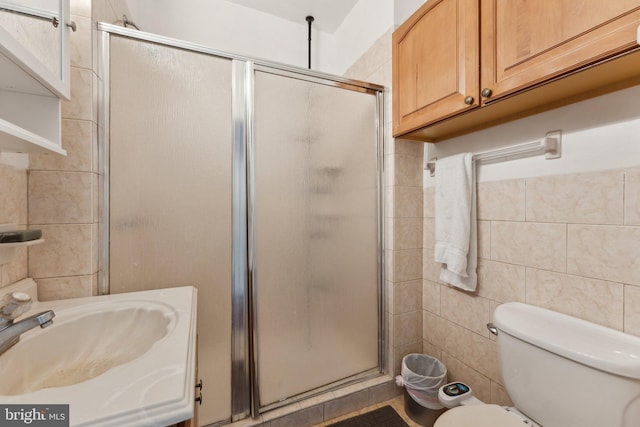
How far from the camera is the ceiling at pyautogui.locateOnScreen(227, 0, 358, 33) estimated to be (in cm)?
182

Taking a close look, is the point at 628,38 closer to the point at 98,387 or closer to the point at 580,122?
the point at 580,122

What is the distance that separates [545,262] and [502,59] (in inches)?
32.1

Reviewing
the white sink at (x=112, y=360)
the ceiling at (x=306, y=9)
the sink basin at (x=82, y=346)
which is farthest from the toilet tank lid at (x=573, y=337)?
the ceiling at (x=306, y=9)

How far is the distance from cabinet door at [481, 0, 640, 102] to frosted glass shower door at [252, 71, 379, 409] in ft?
2.35

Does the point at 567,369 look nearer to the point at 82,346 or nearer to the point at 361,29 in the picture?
the point at 82,346

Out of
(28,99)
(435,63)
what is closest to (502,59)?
(435,63)

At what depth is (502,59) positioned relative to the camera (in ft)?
3.18

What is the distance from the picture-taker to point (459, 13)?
1101 millimetres

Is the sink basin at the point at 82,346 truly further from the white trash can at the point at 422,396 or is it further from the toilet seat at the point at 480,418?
the white trash can at the point at 422,396

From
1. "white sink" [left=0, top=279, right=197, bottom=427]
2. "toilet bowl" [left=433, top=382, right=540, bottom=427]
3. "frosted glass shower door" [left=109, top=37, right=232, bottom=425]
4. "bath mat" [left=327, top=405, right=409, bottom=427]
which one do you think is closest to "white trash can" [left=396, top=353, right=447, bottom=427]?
"bath mat" [left=327, top=405, right=409, bottom=427]

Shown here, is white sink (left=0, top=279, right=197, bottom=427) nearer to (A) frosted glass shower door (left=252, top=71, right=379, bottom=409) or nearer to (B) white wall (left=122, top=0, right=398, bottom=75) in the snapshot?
(A) frosted glass shower door (left=252, top=71, right=379, bottom=409)

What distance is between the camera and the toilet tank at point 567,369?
2.41ft

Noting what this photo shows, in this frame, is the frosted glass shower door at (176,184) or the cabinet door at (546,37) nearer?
the cabinet door at (546,37)

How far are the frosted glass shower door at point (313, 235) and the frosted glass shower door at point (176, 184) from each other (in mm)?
167
